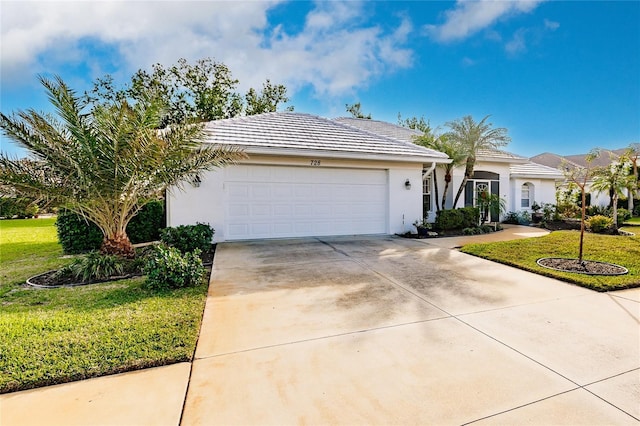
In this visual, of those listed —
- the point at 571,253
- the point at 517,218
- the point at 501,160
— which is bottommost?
the point at 571,253

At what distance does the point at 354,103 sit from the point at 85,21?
2710cm

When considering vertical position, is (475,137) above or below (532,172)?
above

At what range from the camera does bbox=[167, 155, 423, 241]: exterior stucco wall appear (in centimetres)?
951

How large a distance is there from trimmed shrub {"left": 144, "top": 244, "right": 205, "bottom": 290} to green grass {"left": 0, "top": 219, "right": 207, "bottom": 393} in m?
0.19

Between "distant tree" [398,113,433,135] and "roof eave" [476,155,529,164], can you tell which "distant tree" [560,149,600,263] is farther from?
"distant tree" [398,113,433,135]

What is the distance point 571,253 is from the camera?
25.7 ft

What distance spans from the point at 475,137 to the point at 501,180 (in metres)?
4.11

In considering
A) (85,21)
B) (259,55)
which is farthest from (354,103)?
(85,21)

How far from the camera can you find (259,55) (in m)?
16.5

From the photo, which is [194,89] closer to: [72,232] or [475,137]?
[72,232]

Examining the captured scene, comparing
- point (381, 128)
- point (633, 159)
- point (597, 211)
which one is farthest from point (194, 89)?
point (633, 159)

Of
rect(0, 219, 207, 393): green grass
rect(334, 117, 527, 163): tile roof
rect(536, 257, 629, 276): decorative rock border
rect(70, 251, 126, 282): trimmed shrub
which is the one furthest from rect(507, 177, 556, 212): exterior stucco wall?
rect(70, 251, 126, 282): trimmed shrub

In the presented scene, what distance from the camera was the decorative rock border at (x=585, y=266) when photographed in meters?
6.06

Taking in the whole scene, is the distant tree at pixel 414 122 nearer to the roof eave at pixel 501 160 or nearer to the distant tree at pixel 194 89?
the distant tree at pixel 194 89
